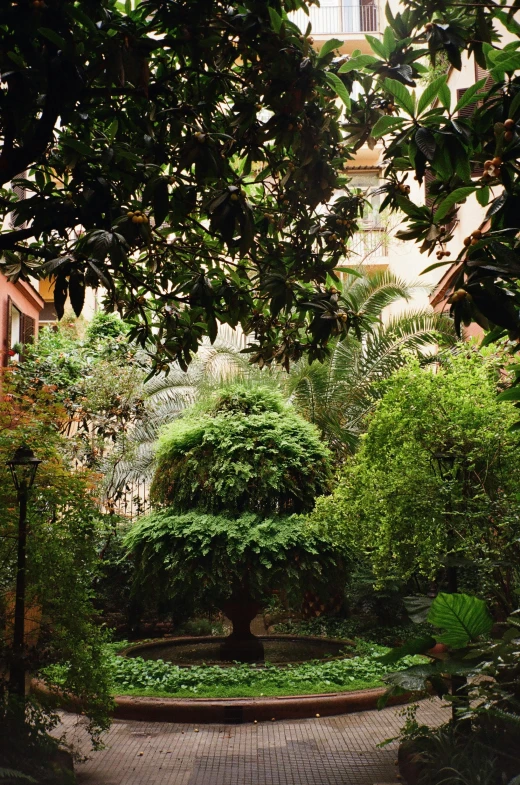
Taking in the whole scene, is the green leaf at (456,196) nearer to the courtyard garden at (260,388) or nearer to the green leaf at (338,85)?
the courtyard garden at (260,388)

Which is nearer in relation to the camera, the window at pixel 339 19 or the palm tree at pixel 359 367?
the palm tree at pixel 359 367

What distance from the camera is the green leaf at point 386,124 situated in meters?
3.97

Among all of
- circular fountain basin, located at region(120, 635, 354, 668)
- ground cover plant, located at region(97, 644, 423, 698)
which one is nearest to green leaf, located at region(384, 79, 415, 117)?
ground cover plant, located at region(97, 644, 423, 698)

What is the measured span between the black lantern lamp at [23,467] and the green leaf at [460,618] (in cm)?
373

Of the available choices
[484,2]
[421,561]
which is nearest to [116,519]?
[421,561]

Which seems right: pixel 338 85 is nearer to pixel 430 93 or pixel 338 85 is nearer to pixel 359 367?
pixel 430 93

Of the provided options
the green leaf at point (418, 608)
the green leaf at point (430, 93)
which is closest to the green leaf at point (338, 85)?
the green leaf at point (430, 93)

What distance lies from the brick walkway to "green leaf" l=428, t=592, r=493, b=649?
1.71 meters

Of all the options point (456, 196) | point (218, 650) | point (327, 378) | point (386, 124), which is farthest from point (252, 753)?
point (327, 378)

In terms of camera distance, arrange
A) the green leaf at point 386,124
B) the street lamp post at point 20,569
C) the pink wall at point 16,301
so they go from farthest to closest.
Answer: the pink wall at point 16,301
the street lamp post at point 20,569
the green leaf at point 386,124

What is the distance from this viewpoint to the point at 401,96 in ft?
13.3

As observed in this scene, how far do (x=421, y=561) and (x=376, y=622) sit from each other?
6.94 metres

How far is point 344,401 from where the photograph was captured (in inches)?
642

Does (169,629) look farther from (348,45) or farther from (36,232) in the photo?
(348,45)
